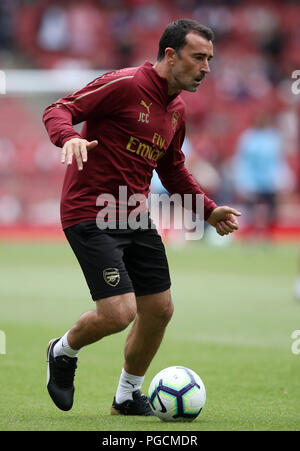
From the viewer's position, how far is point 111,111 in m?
6.15

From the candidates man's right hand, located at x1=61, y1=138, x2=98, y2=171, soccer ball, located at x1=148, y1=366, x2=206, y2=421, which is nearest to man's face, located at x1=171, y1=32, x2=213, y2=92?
man's right hand, located at x1=61, y1=138, x2=98, y2=171

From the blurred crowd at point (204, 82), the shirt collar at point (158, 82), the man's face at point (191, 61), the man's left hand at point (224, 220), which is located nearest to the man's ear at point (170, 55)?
the man's face at point (191, 61)

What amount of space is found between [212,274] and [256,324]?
17.3 feet

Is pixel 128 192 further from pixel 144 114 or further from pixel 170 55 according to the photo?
pixel 170 55

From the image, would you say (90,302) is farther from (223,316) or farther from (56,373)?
(56,373)

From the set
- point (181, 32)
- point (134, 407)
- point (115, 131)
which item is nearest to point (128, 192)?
point (115, 131)

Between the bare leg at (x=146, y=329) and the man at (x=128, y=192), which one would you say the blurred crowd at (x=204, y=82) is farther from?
the bare leg at (x=146, y=329)

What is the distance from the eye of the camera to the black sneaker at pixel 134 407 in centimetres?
639

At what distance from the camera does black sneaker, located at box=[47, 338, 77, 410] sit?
20.0 feet

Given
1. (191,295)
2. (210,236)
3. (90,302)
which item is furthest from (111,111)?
(210,236)

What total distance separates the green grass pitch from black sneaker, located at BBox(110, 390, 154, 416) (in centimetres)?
12

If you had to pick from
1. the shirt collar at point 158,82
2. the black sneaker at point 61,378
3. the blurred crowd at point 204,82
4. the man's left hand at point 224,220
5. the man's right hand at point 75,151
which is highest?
the blurred crowd at point 204,82

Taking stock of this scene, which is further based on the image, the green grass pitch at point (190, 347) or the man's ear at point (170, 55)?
the man's ear at point (170, 55)
